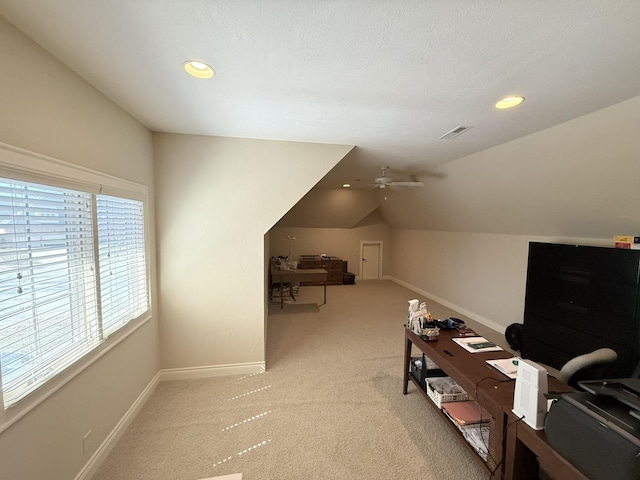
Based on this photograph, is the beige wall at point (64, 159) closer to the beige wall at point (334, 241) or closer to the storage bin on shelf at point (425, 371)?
the storage bin on shelf at point (425, 371)

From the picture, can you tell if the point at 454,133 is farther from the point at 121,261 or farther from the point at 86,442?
the point at 86,442

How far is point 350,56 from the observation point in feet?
4.13

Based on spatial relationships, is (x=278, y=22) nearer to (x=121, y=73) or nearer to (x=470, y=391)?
(x=121, y=73)

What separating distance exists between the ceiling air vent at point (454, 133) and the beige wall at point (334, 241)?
504 centimetres

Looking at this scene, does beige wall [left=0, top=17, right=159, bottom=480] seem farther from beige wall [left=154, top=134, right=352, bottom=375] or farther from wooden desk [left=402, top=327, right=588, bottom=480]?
wooden desk [left=402, top=327, right=588, bottom=480]

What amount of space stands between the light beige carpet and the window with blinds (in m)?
0.90

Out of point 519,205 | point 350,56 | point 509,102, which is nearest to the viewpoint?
point 350,56

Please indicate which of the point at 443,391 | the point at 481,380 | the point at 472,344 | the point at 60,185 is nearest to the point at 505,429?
the point at 481,380

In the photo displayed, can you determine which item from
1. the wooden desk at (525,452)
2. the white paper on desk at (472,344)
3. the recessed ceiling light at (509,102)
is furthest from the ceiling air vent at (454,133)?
the wooden desk at (525,452)

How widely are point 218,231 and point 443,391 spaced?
2.49 metres

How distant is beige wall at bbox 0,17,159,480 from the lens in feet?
3.62

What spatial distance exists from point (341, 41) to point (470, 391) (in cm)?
213

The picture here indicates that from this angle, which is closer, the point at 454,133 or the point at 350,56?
the point at 350,56

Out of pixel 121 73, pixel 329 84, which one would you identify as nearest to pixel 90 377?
pixel 121 73
